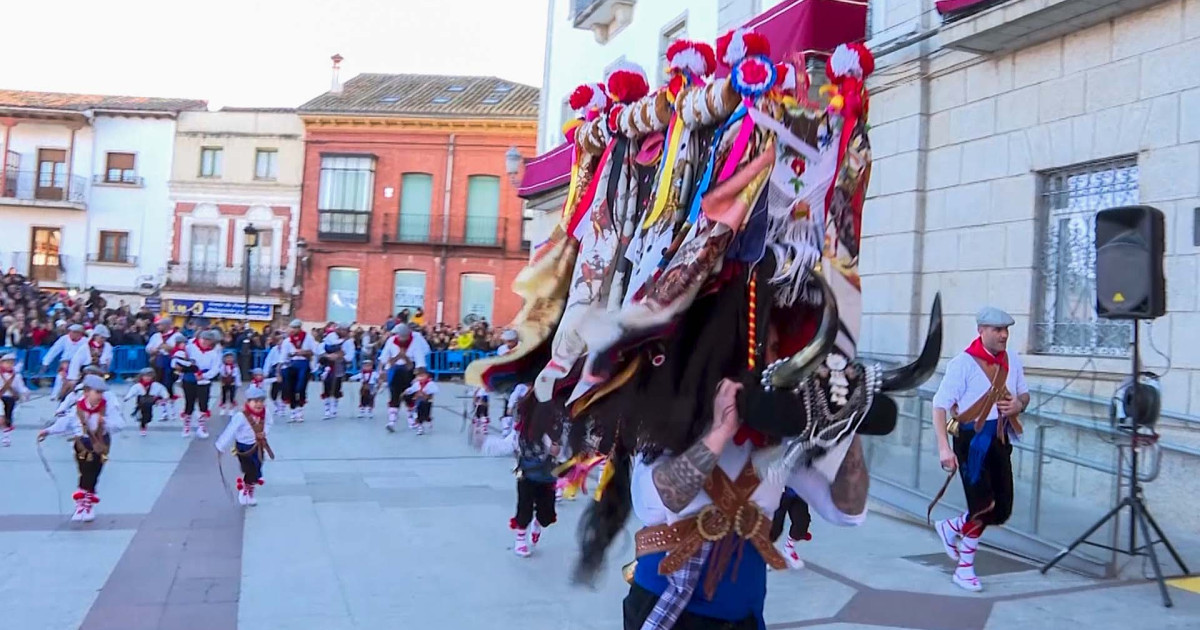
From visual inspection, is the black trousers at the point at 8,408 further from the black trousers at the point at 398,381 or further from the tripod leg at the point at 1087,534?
the tripod leg at the point at 1087,534

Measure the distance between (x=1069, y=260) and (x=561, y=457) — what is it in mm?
7731

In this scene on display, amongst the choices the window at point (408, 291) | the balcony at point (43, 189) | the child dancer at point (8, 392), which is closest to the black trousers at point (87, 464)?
the child dancer at point (8, 392)

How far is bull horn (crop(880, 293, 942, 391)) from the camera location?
9.12 feet

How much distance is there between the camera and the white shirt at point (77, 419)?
9289mm

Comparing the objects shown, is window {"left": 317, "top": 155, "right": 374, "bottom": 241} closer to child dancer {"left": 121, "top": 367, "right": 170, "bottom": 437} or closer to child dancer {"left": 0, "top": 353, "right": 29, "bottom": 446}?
child dancer {"left": 121, "top": 367, "right": 170, "bottom": 437}

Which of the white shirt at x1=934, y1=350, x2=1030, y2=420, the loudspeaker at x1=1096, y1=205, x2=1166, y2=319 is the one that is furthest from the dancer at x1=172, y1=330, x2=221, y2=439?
the loudspeaker at x1=1096, y1=205, x2=1166, y2=319

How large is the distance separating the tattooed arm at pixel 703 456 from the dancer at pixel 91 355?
14571 millimetres

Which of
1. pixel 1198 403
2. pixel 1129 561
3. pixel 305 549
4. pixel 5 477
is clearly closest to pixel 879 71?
pixel 1198 403

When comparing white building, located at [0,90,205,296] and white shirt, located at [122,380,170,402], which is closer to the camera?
white shirt, located at [122,380,170,402]

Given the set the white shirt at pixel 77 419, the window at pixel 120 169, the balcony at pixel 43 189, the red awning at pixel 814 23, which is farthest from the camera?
the window at pixel 120 169

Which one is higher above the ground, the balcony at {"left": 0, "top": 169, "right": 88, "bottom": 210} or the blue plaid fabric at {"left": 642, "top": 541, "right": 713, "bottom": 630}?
the balcony at {"left": 0, "top": 169, "right": 88, "bottom": 210}

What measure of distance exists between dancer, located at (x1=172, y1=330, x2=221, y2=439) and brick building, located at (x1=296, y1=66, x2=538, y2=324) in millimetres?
20179

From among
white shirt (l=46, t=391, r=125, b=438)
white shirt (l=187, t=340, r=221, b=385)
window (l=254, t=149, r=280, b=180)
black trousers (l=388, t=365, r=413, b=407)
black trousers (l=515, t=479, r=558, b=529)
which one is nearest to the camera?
black trousers (l=515, t=479, r=558, b=529)

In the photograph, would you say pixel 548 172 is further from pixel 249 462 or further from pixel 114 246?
pixel 114 246
